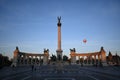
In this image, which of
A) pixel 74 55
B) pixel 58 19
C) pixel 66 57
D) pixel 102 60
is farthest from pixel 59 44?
pixel 66 57

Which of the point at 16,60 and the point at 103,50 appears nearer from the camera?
the point at 16,60

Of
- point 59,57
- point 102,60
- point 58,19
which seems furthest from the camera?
point 102,60

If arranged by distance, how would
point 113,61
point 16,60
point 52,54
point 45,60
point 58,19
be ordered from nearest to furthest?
point 58,19
point 16,60
point 45,60
point 113,61
point 52,54

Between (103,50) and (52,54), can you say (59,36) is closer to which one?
(103,50)

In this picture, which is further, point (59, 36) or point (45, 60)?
point (45, 60)

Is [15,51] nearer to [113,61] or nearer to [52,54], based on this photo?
[52,54]

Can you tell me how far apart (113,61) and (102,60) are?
40.5 metres

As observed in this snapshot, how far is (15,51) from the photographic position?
7981 cm

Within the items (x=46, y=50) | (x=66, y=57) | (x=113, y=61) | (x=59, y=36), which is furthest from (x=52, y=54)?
(x=59, y=36)

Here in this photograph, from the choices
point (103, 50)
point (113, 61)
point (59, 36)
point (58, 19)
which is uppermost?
point (58, 19)

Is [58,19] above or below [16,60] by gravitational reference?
above

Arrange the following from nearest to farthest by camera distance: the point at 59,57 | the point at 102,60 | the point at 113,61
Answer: the point at 59,57 → the point at 102,60 → the point at 113,61

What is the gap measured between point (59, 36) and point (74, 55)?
43.3m

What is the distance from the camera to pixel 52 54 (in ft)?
471
